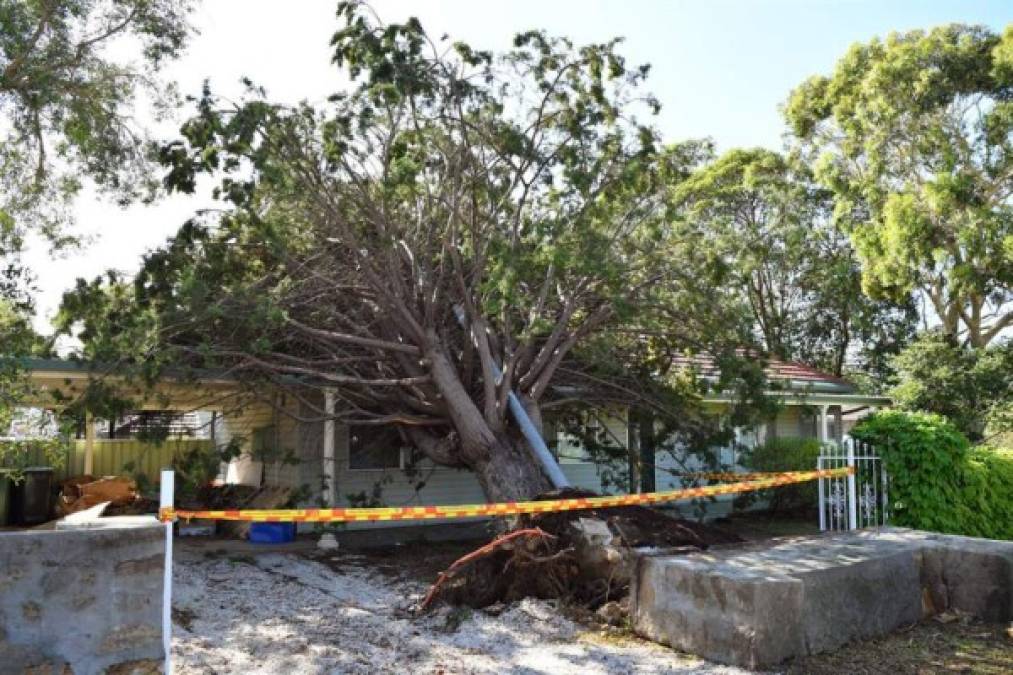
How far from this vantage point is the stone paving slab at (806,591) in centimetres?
602

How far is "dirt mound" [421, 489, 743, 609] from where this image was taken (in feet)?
24.9

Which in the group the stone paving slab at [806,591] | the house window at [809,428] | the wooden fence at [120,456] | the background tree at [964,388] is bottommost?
the stone paving slab at [806,591]

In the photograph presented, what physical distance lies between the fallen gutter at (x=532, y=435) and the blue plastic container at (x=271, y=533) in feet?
13.7

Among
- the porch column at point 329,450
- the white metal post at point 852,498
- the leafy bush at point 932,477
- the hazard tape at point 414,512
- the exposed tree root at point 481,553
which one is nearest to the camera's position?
the hazard tape at point 414,512

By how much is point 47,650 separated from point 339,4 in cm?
668

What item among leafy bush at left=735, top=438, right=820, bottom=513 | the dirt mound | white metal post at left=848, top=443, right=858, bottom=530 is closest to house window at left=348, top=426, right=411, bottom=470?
the dirt mound

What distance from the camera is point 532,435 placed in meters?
9.94

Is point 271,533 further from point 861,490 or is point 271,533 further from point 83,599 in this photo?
point 861,490

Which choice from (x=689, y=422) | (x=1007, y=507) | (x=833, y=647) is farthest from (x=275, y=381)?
(x=1007, y=507)

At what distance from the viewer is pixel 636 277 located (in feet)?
36.3

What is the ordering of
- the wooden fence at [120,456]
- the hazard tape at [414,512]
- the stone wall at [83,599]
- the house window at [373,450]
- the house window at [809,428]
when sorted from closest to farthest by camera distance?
the stone wall at [83,599] → the hazard tape at [414,512] → the house window at [373,450] → the wooden fence at [120,456] → the house window at [809,428]

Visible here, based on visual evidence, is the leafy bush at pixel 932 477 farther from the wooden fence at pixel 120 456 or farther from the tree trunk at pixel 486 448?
the wooden fence at pixel 120 456

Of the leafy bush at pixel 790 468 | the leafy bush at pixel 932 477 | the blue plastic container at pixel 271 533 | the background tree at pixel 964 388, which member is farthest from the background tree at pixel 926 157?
the blue plastic container at pixel 271 533

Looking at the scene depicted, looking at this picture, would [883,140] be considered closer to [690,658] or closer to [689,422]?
[689,422]
